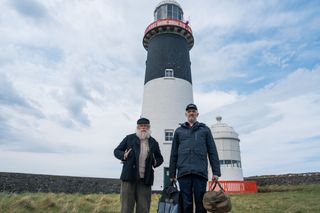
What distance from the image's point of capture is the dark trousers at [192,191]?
417 centimetres

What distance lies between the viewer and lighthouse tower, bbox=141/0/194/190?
16891 millimetres

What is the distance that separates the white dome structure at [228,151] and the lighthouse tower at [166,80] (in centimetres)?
482

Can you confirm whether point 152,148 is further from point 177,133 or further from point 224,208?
point 224,208

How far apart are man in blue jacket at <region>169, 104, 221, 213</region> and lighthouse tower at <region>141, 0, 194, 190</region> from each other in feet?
39.7

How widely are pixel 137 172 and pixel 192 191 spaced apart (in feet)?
3.30

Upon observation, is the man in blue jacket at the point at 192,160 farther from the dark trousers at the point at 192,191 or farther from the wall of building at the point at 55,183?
the wall of building at the point at 55,183

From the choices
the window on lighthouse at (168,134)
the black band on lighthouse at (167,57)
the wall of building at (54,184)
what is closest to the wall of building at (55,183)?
the wall of building at (54,184)

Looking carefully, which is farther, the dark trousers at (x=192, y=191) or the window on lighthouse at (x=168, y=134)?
the window on lighthouse at (x=168, y=134)

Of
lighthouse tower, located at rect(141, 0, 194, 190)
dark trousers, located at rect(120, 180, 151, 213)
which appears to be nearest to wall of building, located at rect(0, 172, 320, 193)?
lighthouse tower, located at rect(141, 0, 194, 190)

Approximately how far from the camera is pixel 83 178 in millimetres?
16078

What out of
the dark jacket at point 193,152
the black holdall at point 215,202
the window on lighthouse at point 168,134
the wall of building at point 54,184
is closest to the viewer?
the black holdall at point 215,202

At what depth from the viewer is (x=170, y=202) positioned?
4.18m

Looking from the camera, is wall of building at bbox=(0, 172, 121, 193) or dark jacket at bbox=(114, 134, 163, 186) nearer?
dark jacket at bbox=(114, 134, 163, 186)

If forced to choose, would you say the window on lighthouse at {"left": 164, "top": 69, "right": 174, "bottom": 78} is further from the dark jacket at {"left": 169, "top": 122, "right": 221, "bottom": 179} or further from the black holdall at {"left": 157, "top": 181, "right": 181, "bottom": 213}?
the black holdall at {"left": 157, "top": 181, "right": 181, "bottom": 213}
